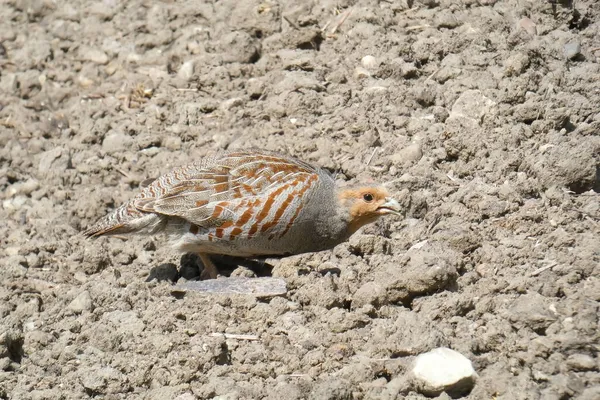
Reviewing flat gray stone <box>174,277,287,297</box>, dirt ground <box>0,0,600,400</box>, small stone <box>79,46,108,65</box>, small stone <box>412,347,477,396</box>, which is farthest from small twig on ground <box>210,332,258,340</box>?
small stone <box>79,46,108,65</box>

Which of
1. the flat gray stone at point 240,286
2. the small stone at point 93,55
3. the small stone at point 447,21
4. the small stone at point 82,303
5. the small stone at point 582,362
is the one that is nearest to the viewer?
the small stone at point 582,362

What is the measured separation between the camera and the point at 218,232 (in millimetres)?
5648

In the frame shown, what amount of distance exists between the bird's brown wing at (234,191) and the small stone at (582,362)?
7.16 ft

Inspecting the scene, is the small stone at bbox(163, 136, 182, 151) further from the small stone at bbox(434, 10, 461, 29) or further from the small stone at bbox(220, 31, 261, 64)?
the small stone at bbox(434, 10, 461, 29)

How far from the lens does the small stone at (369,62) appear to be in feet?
22.4

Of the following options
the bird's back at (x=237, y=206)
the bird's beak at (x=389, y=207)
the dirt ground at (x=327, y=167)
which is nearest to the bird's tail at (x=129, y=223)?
the bird's back at (x=237, y=206)

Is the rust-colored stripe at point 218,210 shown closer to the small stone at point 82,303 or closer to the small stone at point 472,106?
the small stone at point 82,303

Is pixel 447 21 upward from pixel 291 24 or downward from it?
upward

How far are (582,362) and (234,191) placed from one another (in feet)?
8.18

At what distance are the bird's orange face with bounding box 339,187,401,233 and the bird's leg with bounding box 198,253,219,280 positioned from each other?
3.19 feet

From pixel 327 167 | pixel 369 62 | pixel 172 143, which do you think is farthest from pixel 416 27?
pixel 172 143

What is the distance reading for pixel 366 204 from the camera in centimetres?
570

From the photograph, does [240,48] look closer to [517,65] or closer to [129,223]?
[129,223]

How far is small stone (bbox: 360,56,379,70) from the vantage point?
6.83 m
